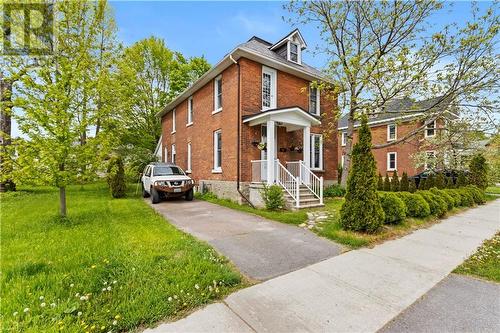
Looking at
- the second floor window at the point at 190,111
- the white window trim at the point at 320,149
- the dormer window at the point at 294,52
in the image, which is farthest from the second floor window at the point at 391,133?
the second floor window at the point at 190,111

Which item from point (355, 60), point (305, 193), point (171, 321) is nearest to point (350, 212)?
point (305, 193)

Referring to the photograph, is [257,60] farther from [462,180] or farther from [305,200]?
[462,180]

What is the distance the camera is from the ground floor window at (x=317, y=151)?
12852mm

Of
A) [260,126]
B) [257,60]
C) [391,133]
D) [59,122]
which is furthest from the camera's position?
[391,133]

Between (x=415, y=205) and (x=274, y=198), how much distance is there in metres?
4.34

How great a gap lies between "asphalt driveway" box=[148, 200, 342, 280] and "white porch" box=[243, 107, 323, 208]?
83.1 inches

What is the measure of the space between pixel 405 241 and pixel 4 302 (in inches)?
269

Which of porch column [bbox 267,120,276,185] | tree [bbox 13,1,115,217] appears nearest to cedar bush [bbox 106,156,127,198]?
tree [bbox 13,1,115,217]

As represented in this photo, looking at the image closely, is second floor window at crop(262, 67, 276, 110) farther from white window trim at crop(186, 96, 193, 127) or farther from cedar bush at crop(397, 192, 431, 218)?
cedar bush at crop(397, 192, 431, 218)

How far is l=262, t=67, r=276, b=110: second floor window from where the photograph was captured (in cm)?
1103

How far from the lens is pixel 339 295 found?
119 inches

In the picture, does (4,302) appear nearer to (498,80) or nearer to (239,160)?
(239,160)

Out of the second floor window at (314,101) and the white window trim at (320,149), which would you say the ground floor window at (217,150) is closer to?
the white window trim at (320,149)

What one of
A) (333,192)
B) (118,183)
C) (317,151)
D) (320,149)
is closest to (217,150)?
(118,183)
